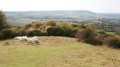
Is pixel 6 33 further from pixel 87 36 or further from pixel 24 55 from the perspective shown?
pixel 24 55

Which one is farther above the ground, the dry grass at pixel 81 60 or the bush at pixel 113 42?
the dry grass at pixel 81 60

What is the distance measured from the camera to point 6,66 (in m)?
10.7

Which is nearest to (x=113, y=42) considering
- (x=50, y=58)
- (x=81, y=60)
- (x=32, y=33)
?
(x=81, y=60)

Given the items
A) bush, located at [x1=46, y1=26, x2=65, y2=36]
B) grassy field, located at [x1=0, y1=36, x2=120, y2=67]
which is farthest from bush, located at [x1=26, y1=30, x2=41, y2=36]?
grassy field, located at [x1=0, y1=36, x2=120, y2=67]

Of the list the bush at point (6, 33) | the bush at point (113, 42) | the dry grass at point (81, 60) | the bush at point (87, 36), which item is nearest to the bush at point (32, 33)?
the bush at point (6, 33)

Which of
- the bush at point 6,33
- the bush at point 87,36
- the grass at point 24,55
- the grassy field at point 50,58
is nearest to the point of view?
the grass at point 24,55

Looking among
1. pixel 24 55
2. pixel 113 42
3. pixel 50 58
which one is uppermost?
pixel 24 55

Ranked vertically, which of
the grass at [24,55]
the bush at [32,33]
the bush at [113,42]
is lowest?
the bush at [113,42]

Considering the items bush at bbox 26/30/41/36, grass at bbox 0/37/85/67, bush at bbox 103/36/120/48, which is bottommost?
bush at bbox 103/36/120/48

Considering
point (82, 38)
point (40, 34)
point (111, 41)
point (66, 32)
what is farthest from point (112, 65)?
point (66, 32)

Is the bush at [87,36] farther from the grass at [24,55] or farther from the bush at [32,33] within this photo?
the grass at [24,55]

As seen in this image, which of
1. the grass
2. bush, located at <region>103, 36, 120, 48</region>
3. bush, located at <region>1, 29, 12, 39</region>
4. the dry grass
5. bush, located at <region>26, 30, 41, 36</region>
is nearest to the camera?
the grass

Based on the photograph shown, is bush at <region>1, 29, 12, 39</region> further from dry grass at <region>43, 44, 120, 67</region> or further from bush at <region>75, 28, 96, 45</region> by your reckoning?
dry grass at <region>43, 44, 120, 67</region>

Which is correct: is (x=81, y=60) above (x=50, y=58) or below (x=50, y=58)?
below
